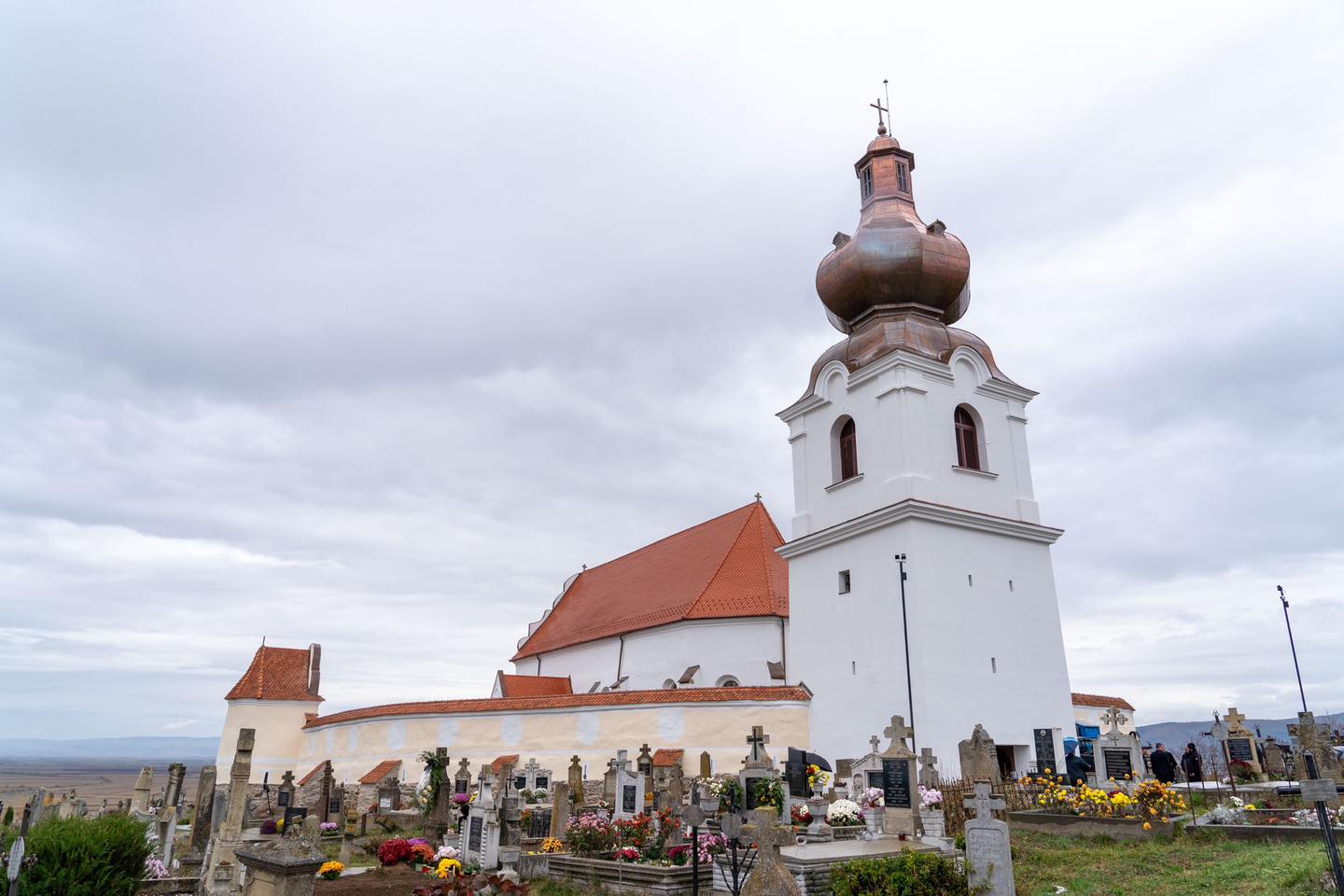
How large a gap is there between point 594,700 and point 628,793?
6.36 m

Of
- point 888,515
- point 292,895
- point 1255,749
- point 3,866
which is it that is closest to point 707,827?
point 292,895

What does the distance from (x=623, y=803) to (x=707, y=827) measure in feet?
15.9

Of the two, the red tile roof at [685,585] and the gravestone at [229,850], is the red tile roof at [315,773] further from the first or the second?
the gravestone at [229,850]

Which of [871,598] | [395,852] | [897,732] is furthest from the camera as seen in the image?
[871,598]

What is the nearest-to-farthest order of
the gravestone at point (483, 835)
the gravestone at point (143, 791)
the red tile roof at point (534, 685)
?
1. the gravestone at point (483, 835)
2. the gravestone at point (143, 791)
3. the red tile roof at point (534, 685)

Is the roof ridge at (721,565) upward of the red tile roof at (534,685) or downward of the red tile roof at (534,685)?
upward

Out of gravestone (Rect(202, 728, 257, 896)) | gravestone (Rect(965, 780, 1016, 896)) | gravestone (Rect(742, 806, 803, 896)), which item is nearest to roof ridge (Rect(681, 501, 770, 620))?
gravestone (Rect(202, 728, 257, 896))

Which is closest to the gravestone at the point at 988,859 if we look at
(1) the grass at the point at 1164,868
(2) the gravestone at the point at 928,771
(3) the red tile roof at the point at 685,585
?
(1) the grass at the point at 1164,868

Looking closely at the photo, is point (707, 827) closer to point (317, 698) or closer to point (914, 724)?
point (914, 724)

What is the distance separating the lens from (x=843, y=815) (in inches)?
525

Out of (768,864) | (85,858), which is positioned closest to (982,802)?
(768,864)

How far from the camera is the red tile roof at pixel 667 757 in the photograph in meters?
20.8

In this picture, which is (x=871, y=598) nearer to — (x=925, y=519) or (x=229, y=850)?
(x=925, y=519)

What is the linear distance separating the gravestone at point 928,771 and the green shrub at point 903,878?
223 inches
